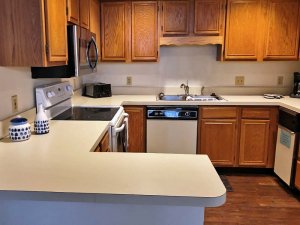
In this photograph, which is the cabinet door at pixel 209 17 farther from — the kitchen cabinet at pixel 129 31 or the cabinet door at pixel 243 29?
the kitchen cabinet at pixel 129 31

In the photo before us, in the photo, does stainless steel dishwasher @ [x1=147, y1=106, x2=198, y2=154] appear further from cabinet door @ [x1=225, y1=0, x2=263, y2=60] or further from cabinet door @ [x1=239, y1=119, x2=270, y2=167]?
cabinet door @ [x1=225, y1=0, x2=263, y2=60]

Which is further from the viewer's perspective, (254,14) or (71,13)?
(254,14)

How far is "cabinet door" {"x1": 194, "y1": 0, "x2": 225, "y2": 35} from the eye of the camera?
3.15m

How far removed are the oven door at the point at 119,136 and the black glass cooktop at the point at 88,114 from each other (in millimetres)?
102

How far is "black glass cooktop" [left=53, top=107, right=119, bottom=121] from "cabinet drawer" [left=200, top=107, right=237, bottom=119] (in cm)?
100

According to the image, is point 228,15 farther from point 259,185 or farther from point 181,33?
point 259,185

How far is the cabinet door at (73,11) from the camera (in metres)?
2.16

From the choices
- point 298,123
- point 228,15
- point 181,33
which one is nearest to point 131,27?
point 181,33

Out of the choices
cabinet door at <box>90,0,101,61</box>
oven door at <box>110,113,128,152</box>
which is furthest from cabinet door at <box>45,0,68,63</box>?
cabinet door at <box>90,0,101,61</box>

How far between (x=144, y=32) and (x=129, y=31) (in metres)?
0.18

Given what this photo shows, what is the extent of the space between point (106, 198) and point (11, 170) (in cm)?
49

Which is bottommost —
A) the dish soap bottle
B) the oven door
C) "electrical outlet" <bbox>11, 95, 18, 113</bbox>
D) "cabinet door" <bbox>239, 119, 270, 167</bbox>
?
"cabinet door" <bbox>239, 119, 270, 167</bbox>

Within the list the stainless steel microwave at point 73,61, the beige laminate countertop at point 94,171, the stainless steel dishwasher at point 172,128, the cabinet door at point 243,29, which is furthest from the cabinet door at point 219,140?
the beige laminate countertop at point 94,171

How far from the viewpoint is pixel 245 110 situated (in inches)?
121
